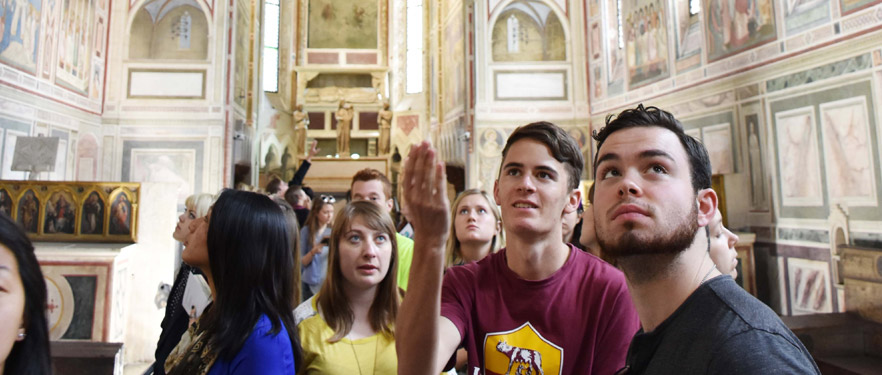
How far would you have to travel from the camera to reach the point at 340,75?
20.6 metres

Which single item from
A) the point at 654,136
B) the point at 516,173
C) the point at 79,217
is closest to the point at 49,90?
the point at 79,217

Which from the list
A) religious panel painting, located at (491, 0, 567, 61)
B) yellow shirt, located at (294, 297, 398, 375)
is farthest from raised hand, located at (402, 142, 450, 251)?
religious panel painting, located at (491, 0, 567, 61)

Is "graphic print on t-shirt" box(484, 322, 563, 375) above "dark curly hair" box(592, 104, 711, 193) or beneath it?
beneath

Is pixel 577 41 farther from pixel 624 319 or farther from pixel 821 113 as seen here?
pixel 624 319

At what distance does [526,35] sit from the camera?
12.5 m

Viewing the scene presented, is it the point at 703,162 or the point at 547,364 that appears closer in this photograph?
the point at 703,162

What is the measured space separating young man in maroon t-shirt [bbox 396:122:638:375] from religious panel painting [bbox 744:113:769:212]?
6.99 m

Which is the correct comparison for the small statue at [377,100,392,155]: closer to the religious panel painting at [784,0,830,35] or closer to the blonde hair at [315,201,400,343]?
the religious panel painting at [784,0,830,35]

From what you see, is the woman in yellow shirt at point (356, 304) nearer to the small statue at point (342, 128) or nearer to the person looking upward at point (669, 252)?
the person looking upward at point (669, 252)

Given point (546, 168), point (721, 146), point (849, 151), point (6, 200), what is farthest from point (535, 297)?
point (721, 146)

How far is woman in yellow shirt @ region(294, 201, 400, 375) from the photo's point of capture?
2207 mm

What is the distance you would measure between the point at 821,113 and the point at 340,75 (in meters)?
17.1

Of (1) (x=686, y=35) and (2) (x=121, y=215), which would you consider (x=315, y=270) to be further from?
(1) (x=686, y=35)

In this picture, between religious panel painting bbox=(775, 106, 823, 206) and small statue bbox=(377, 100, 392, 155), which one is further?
small statue bbox=(377, 100, 392, 155)
